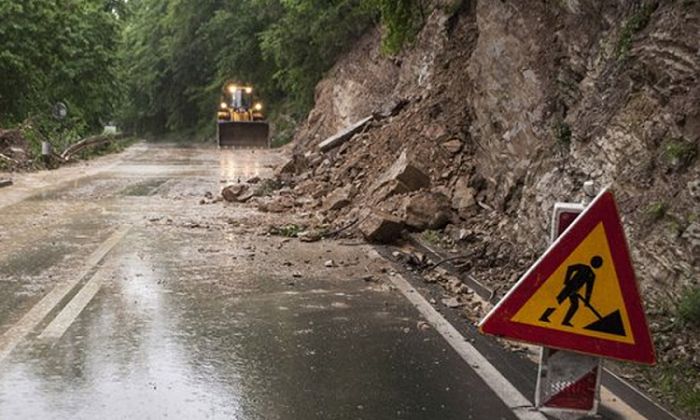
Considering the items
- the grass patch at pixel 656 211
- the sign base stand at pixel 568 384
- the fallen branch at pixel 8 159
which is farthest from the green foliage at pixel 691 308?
the fallen branch at pixel 8 159

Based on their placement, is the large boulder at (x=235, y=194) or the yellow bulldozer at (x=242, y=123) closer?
the large boulder at (x=235, y=194)

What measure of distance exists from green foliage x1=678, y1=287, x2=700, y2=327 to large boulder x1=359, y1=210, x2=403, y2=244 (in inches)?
218

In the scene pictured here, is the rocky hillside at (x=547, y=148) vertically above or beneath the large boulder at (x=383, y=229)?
above

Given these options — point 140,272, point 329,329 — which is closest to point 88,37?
point 140,272

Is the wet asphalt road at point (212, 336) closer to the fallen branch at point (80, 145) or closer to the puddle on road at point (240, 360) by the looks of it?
the puddle on road at point (240, 360)

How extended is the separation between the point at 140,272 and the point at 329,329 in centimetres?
319

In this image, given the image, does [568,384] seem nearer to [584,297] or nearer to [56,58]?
[584,297]

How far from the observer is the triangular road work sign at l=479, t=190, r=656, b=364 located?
410 centimetres

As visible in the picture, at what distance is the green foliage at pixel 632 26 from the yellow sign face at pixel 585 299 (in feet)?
14.4

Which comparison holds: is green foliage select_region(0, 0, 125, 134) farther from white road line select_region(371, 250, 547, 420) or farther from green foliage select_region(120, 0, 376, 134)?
white road line select_region(371, 250, 547, 420)

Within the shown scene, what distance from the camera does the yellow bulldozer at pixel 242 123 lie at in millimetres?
42438

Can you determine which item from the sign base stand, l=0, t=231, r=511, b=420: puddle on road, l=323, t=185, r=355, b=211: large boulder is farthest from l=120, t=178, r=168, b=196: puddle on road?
the sign base stand

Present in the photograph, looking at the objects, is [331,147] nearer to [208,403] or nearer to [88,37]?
[208,403]

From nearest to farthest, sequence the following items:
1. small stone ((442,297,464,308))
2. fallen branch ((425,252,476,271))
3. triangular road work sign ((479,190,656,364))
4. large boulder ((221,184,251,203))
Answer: triangular road work sign ((479,190,656,364))
small stone ((442,297,464,308))
fallen branch ((425,252,476,271))
large boulder ((221,184,251,203))
